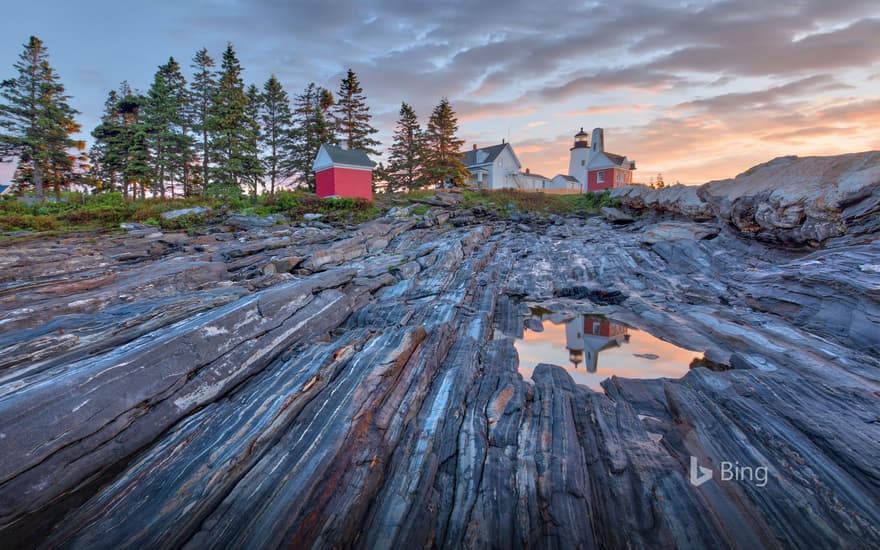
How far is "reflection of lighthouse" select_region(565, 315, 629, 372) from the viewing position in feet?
26.1

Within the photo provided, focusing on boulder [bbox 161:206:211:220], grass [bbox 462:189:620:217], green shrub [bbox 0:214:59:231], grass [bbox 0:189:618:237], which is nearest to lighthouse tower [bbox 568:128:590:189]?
grass [bbox 462:189:620:217]

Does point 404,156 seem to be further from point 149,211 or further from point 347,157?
point 149,211

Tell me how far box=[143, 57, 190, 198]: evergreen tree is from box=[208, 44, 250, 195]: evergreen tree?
6.05 meters

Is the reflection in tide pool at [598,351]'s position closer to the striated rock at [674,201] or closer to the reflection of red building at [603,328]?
the reflection of red building at [603,328]

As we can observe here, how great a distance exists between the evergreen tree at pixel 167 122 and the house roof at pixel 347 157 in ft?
56.6

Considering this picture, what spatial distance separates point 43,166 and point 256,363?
150 ft

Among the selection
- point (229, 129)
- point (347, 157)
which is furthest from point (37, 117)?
point (347, 157)

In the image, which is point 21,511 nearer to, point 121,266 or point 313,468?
point 313,468

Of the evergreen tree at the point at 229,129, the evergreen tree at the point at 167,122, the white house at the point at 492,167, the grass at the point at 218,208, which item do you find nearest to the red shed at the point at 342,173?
the grass at the point at 218,208

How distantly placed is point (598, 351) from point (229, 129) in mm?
36760

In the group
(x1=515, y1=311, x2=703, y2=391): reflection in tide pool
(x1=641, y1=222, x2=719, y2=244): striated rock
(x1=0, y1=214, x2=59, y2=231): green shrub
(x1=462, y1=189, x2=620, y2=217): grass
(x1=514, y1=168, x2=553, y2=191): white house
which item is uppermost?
(x1=514, y1=168, x2=553, y2=191): white house

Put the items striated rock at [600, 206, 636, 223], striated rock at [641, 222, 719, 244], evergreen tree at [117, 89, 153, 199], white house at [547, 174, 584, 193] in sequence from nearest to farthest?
striated rock at [641, 222, 719, 244] < striated rock at [600, 206, 636, 223] < evergreen tree at [117, 89, 153, 199] < white house at [547, 174, 584, 193]

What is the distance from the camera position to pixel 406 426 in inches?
183

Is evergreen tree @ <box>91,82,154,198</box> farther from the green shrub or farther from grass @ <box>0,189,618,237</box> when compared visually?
the green shrub
